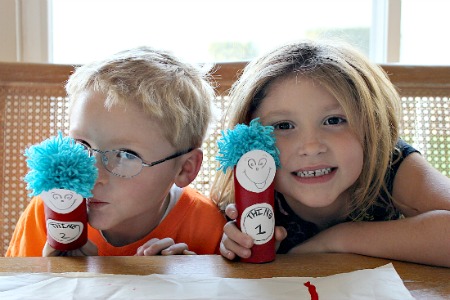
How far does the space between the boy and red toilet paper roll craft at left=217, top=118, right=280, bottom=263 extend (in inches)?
7.3

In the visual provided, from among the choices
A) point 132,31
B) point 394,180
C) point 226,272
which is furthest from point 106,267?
Answer: point 132,31

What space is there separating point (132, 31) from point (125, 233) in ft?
2.59

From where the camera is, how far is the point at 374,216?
1065 millimetres

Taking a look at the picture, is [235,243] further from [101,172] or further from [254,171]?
[101,172]

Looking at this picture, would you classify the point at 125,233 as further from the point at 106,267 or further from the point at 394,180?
the point at 394,180

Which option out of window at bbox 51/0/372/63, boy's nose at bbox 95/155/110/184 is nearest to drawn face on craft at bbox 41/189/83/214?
boy's nose at bbox 95/155/110/184

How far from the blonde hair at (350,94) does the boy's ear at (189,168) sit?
0.20 ft

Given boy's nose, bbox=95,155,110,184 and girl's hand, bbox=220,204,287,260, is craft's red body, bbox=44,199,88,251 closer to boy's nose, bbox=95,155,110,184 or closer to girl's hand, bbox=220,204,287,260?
boy's nose, bbox=95,155,110,184

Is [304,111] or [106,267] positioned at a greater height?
[304,111]

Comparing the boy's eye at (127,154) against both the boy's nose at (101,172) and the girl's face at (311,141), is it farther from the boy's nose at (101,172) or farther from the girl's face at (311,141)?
the girl's face at (311,141)

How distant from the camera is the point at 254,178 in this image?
2.39ft

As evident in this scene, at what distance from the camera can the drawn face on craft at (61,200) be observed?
0.73 m

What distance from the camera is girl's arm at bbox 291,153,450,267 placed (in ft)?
2.53

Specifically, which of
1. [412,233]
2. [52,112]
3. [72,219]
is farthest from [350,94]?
[52,112]
